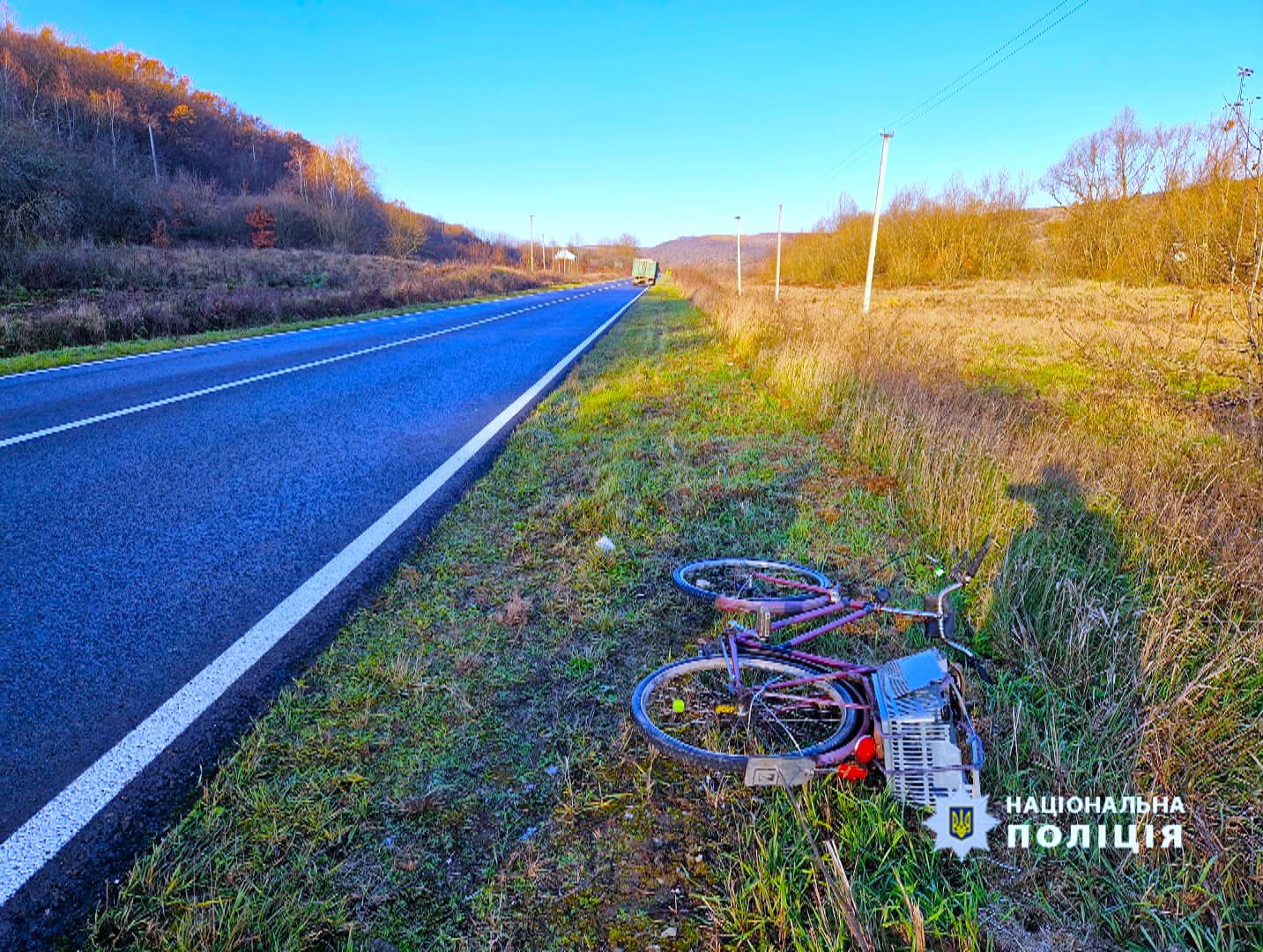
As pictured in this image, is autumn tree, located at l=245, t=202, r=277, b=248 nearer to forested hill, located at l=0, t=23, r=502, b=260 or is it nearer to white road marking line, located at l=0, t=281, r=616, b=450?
forested hill, located at l=0, t=23, r=502, b=260

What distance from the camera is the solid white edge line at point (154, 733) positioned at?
1.91 meters

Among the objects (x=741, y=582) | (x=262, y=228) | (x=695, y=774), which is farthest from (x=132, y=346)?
(x=262, y=228)

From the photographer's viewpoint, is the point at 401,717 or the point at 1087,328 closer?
the point at 401,717

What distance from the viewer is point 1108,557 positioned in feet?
13.0

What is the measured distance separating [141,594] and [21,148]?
36.4 m

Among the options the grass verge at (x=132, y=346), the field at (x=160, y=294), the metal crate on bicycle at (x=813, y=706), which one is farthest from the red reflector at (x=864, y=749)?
the field at (x=160, y=294)

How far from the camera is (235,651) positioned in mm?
2910

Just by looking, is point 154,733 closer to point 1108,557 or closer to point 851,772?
point 851,772

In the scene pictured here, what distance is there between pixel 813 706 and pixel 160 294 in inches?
910

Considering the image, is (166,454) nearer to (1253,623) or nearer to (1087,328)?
(1253,623)

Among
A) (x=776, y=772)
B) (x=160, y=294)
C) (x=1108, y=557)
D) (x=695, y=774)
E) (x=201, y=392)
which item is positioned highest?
(x=160, y=294)

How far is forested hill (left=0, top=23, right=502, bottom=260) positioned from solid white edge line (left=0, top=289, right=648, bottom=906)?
88.7 feet

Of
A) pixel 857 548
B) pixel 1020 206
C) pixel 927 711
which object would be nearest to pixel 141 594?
pixel 927 711

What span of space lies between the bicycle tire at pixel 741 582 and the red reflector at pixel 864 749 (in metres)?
0.88
